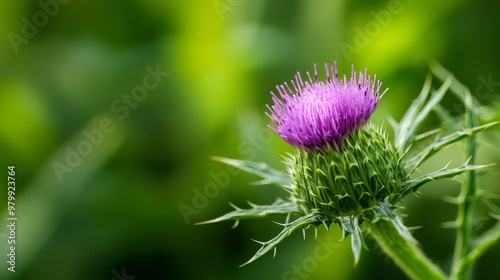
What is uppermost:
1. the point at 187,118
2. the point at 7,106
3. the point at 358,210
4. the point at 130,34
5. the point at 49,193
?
the point at 130,34

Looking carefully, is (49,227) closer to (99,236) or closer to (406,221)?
(99,236)

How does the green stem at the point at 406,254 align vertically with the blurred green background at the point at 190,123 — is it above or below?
below

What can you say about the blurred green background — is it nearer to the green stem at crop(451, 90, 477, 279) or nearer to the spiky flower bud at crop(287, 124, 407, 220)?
the green stem at crop(451, 90, 477, 279)

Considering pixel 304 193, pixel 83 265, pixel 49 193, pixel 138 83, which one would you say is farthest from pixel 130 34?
pixel 304 193

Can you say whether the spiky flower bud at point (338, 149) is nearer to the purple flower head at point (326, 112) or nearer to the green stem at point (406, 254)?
the purple flower head at point (326, 112)

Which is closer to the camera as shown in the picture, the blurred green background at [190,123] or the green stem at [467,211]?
the green stem at [467,211]

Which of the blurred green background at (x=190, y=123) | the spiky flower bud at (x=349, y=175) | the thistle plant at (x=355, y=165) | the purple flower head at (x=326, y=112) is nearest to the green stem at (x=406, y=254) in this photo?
the thistle plant at (x=355, y=165)
